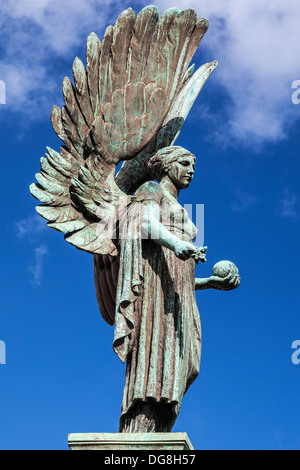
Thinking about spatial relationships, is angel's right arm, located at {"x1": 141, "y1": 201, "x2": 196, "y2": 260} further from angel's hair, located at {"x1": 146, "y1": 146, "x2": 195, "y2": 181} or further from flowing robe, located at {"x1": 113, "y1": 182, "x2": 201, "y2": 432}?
angel's hair, located at {"x1": 146, "y1": 146, "x2": 195, "y2": 181}

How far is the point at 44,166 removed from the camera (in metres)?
9.55

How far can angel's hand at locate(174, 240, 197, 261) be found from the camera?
8.61 m

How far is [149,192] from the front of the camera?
9516 mm

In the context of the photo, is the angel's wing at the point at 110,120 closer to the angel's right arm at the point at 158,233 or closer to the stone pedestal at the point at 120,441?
the angel's right arm at the point at 158,233

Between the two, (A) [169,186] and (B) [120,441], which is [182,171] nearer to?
(A) [169,186]

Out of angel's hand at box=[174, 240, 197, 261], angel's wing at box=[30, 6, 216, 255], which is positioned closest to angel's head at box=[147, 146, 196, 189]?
angel's wing at box=[30, 6, 216, 255]

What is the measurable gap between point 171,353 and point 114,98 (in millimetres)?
2856

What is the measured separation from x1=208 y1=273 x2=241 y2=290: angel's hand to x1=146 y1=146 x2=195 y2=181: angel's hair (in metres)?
1.22

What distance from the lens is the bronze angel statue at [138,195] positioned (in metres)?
8.80

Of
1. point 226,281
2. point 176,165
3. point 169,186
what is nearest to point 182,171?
point 176,165

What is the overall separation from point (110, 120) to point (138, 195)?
898 millimetres

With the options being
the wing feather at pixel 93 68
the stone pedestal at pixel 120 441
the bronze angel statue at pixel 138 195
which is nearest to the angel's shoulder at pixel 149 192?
the bronze angel statue at pixel 138 195
